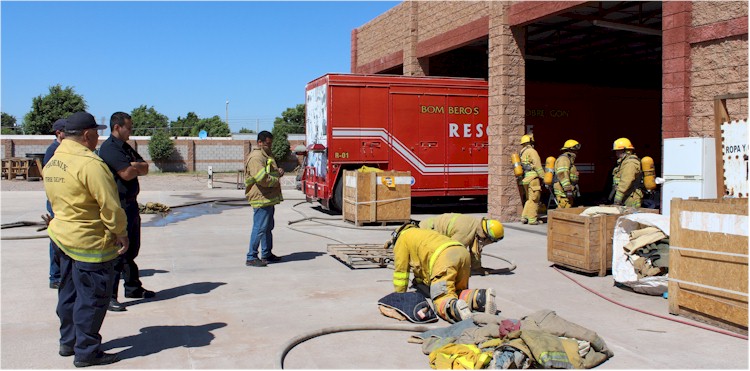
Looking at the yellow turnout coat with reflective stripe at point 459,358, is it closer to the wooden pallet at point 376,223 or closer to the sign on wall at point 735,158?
the sign on wall at point 735,158

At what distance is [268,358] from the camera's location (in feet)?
16.1

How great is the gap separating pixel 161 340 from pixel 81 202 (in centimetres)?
144

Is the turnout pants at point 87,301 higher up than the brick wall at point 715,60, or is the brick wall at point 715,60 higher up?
the brick wall at point 715,60

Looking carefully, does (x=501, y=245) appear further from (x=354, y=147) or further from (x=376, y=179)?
(x=354, y=147)

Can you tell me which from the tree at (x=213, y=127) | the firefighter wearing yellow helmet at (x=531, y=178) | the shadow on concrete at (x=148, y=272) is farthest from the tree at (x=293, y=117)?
the shadow on concrete at (x=148, y=272)

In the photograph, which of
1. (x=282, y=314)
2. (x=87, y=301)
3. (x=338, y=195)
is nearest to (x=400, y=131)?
(x=338, y=195)

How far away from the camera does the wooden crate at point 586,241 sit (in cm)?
810

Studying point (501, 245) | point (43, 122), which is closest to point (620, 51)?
point (501, 245)

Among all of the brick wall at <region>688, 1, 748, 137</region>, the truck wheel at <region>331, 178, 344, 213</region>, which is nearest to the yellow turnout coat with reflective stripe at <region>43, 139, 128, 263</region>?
the brick wall at <region>688, 1, 748, 137</region>

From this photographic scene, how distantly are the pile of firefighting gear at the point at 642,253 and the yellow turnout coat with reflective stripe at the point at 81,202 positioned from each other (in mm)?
5651

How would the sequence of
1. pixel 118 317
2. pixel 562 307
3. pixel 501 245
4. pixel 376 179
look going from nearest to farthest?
pixel 118 317 → pixel 562 307 → pixel 501 245 → pixel 376 179

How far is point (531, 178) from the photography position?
1420cm

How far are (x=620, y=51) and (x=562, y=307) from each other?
61.2ft

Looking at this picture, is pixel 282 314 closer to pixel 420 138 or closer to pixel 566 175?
pixel 566 175
